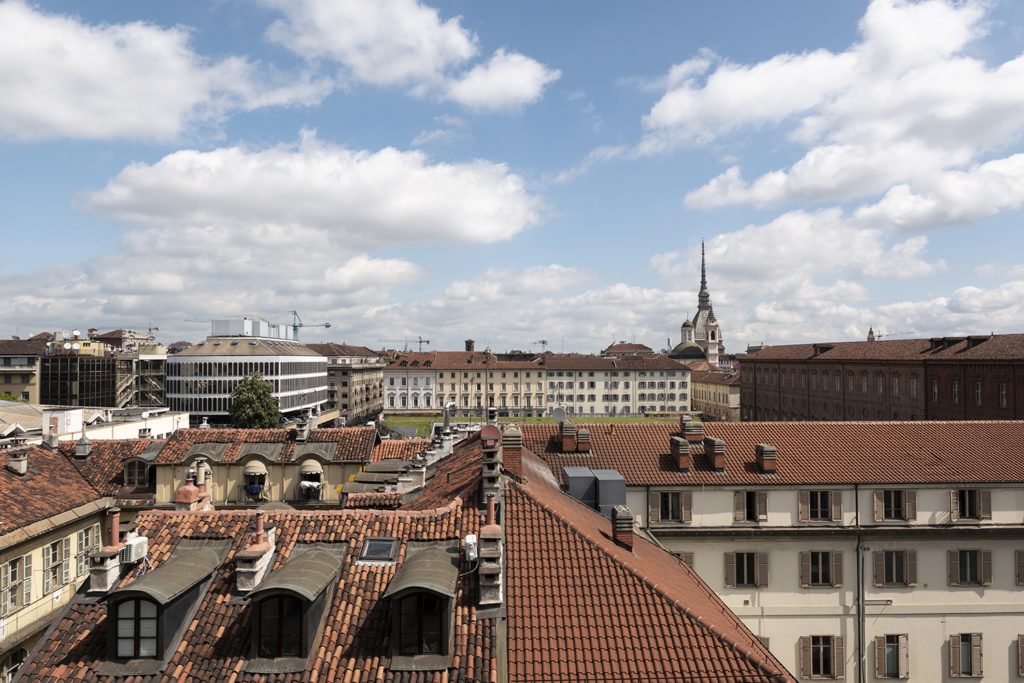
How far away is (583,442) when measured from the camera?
98.8 feet

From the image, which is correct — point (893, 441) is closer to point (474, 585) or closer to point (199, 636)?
point (474, 585)

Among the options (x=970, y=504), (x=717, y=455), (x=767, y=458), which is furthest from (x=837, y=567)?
(x=970, y=504)

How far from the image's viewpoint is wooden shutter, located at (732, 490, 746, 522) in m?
27.5

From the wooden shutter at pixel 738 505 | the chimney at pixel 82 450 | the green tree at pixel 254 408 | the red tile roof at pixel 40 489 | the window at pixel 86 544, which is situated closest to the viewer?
the red tile roof at pixel 40 489

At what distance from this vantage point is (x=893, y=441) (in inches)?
1208

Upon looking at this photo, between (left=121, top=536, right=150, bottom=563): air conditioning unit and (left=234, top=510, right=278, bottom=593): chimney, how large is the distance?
1.93 metres

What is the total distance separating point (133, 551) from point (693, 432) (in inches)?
971

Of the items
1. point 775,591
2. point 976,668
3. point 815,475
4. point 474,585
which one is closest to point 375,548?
point 474,585

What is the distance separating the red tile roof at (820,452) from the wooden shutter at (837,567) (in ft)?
9.94

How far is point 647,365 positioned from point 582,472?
13723 centimetres

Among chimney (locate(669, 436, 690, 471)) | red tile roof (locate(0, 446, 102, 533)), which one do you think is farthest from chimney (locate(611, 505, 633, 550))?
red tile roof (locate(0, 446, 102, 533))

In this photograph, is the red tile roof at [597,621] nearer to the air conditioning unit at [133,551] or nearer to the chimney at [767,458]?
the air conditioning unit at [133,551]

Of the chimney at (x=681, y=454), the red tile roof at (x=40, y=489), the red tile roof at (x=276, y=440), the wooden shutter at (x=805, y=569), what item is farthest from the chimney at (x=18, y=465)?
the wooden shutter at (x=805, y=569)

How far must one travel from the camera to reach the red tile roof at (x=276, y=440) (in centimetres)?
2911
